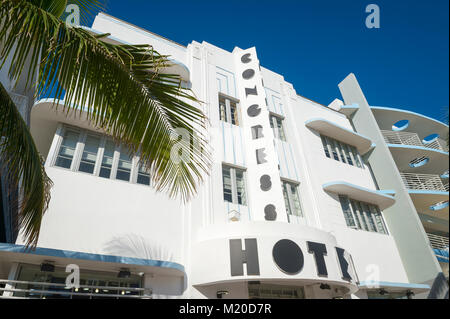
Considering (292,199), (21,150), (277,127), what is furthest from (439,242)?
(21,150)

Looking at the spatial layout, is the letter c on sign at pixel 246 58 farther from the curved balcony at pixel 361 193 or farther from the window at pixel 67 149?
the window at pixel 67 149

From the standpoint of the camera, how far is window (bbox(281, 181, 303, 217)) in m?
12.0

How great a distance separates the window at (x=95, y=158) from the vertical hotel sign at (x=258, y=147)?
4.13 m

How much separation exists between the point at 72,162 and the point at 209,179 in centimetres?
463

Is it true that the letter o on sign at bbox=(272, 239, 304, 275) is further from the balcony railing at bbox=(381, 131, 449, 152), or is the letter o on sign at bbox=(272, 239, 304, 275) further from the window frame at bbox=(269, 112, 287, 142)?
the balcony railing at bbox=(381, 131, 449, 152)

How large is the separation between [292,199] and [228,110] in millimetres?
5155

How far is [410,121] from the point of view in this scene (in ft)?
75.5

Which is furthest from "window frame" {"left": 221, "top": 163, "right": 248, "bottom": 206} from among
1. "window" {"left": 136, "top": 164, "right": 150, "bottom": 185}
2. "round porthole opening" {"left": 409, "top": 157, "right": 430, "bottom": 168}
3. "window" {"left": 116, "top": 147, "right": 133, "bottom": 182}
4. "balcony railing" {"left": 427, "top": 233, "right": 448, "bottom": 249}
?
"round porthole opening" {"left": 409, "top": 157, "right": 430, "bottom": 168}

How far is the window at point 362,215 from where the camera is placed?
1376 centimetres

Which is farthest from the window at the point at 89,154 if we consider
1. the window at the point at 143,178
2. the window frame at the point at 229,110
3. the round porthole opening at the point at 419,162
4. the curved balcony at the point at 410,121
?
the round porthole opening at the point at 419,162

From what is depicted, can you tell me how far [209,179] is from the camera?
10.6 m
